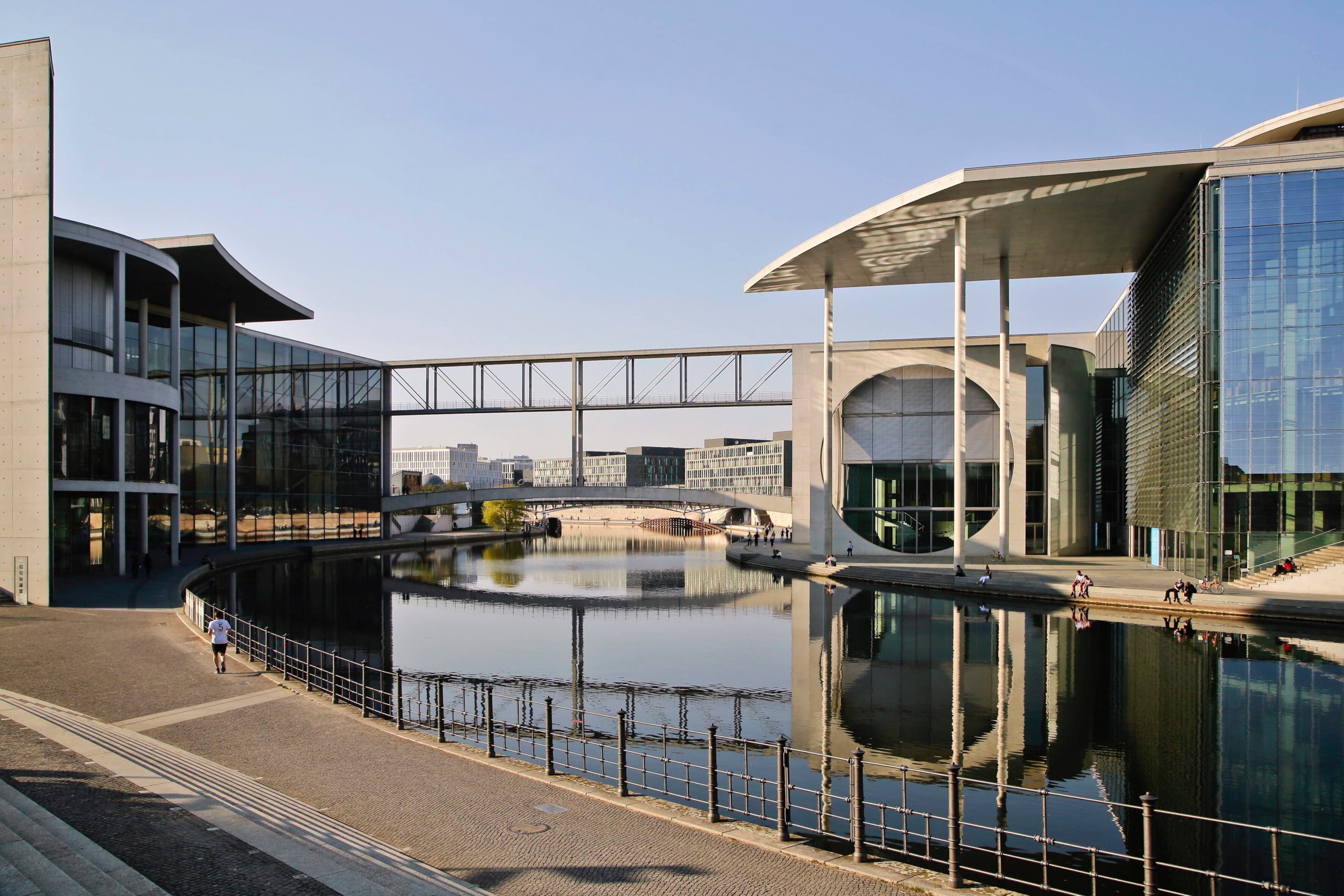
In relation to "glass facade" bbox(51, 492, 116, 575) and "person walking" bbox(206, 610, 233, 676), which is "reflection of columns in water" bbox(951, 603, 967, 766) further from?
"glass facade" bbox(51, 492, 116, 575)

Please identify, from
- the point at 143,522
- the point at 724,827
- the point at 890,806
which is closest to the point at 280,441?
the point at 143,522

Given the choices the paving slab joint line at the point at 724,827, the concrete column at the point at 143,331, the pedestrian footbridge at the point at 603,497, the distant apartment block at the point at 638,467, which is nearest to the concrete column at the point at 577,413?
the pedestrian footbridge at the point at 603,497

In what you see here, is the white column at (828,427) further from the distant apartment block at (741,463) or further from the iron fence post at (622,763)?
the distant apartment block at (741,463)

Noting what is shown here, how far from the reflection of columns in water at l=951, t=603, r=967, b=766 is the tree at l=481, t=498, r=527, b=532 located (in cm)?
6978

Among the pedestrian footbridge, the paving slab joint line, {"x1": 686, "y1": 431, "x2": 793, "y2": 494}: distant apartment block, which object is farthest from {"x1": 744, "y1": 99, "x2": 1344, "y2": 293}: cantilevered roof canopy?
{"x1": 686, "y1": 431, "x2": 793, "y2": 494}: distant apartment block

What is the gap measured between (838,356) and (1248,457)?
21.5 metres

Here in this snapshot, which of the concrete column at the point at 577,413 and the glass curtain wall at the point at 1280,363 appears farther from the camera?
the concrete column at the point at 577,413

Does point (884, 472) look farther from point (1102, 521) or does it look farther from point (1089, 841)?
point (1089, 841)

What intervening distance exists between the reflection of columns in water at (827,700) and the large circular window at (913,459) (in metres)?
15.6

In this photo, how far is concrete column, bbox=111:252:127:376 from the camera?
33.2m

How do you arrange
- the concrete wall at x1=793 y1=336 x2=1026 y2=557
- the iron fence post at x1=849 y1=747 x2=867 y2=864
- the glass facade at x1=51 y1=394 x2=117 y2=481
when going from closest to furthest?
the iron fence post at x1=849 y1=747 x2=867 y2=864
the glass facade at x1=51 y1=394 x2=117 y2=481
the concrete wall at x1=793 y1=336 x2=1026 y2=557

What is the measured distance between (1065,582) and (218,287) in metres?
39.2

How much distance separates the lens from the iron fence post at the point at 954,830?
7.58 metres

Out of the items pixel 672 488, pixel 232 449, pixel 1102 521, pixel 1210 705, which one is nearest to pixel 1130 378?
pixel 1102 521
